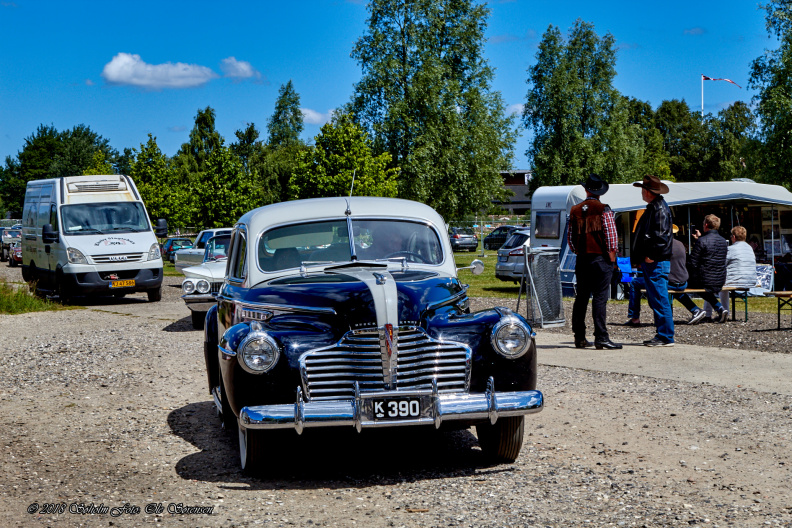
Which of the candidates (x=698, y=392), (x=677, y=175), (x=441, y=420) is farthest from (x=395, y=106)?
(x=677, y=175)

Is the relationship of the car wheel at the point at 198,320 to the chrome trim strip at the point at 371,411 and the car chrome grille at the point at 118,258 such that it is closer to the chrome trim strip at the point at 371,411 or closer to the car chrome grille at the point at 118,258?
the car chrome grille at the point at 118,258

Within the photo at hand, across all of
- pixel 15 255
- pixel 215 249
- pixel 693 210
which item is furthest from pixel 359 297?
pixel 15 255

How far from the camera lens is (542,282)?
13.1m

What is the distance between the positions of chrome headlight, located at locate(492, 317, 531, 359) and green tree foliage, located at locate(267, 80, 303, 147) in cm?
7953

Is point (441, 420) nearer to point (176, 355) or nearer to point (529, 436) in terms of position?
point (529, 436)

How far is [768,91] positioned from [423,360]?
38558 mm

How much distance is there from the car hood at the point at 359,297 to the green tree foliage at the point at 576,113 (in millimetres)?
53336

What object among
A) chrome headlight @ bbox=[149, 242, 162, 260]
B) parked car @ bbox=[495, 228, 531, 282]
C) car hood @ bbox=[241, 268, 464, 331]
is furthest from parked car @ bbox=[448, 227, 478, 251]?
car hood @ bbox=[241, 268, 464, 331]

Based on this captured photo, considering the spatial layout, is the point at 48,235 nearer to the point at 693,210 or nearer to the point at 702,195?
the point at 702,195

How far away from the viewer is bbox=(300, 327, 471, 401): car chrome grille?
514 centimetres

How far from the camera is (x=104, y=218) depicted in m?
20.1

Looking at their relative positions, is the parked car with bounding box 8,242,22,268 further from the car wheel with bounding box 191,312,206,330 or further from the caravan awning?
the caravan awning

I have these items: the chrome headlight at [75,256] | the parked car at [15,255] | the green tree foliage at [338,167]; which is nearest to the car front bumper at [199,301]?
the chrome headlight at [75,256]

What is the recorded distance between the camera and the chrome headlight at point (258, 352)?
5.10 metres
